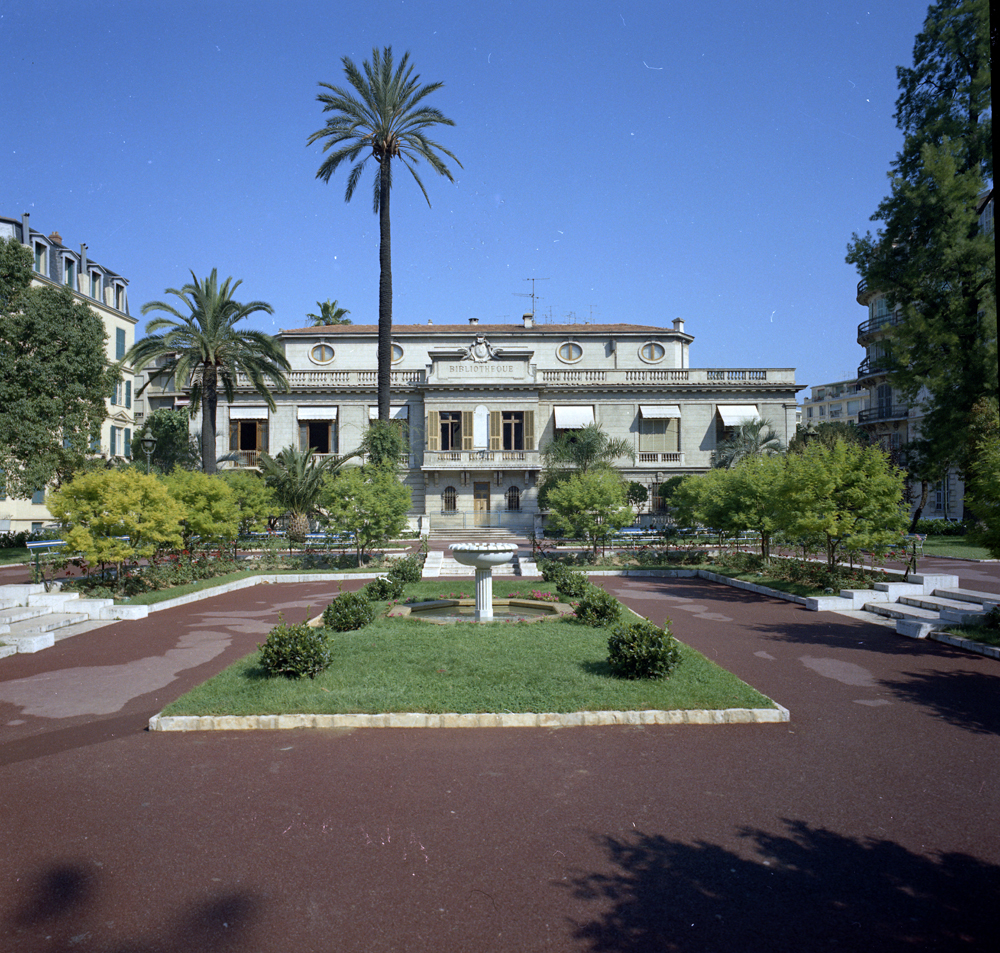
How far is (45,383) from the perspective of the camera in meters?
24.6

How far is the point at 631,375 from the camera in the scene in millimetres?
42812

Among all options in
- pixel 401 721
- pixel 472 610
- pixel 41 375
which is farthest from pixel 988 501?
pixel 41 375

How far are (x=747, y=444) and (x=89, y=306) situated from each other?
115 ft

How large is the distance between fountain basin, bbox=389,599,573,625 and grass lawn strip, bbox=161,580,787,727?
1.82 metres

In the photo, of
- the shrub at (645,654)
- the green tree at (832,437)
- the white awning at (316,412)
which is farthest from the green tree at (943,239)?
the white awning at (316,412)

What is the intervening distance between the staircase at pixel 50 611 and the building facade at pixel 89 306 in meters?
19.9

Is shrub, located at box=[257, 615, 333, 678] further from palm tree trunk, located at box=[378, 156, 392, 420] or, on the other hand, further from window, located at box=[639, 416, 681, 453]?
window, located at box=[639, 416, 681, 453]

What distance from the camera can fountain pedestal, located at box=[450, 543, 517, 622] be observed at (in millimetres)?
12234

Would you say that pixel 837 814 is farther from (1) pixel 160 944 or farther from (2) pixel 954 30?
(2) pixel 954 30

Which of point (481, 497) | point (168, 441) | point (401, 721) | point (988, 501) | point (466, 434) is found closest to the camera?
point (401, 721)

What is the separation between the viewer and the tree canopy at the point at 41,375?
23.9 meters

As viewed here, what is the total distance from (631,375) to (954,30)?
2201 cm

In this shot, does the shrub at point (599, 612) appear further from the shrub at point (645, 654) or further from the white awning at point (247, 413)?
the white awning at point (247, 413)

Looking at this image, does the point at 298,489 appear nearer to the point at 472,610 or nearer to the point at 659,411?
the point at 472,610
